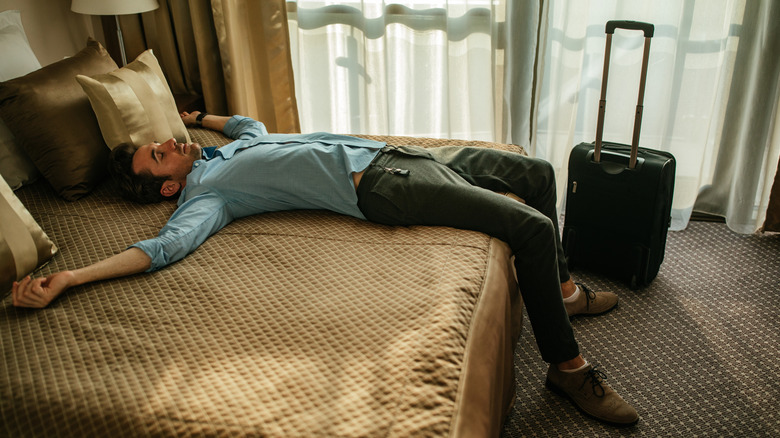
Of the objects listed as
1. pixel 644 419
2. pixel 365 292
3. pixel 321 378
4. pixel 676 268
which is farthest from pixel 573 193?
pixel 321 378

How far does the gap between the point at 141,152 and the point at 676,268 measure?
200cm

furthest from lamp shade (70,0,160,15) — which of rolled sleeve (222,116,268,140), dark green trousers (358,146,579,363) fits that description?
dark green trousers (358,146,579,363)

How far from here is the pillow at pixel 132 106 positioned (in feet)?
5.84

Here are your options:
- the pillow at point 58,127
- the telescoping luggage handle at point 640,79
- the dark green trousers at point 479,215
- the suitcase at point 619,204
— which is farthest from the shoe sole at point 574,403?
the pillow at point 58,127

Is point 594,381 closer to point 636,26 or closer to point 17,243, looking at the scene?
point 636,26

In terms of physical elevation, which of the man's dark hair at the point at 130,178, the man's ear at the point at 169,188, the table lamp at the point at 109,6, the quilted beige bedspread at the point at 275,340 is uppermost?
the table lamp at the point at 109,6

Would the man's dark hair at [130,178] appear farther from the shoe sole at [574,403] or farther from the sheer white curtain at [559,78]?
the shoe sole at [574,403]

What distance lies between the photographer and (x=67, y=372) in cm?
111

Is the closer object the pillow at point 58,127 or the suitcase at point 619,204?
the pillow at point 58,127

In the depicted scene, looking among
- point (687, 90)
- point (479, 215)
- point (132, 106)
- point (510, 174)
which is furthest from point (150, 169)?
point (687, 90)

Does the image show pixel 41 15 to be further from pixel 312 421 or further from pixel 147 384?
pixel 312 421

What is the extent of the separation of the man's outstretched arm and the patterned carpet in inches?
41.4

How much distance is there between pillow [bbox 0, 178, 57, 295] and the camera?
4.37ft

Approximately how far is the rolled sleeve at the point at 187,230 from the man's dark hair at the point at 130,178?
0.21m
